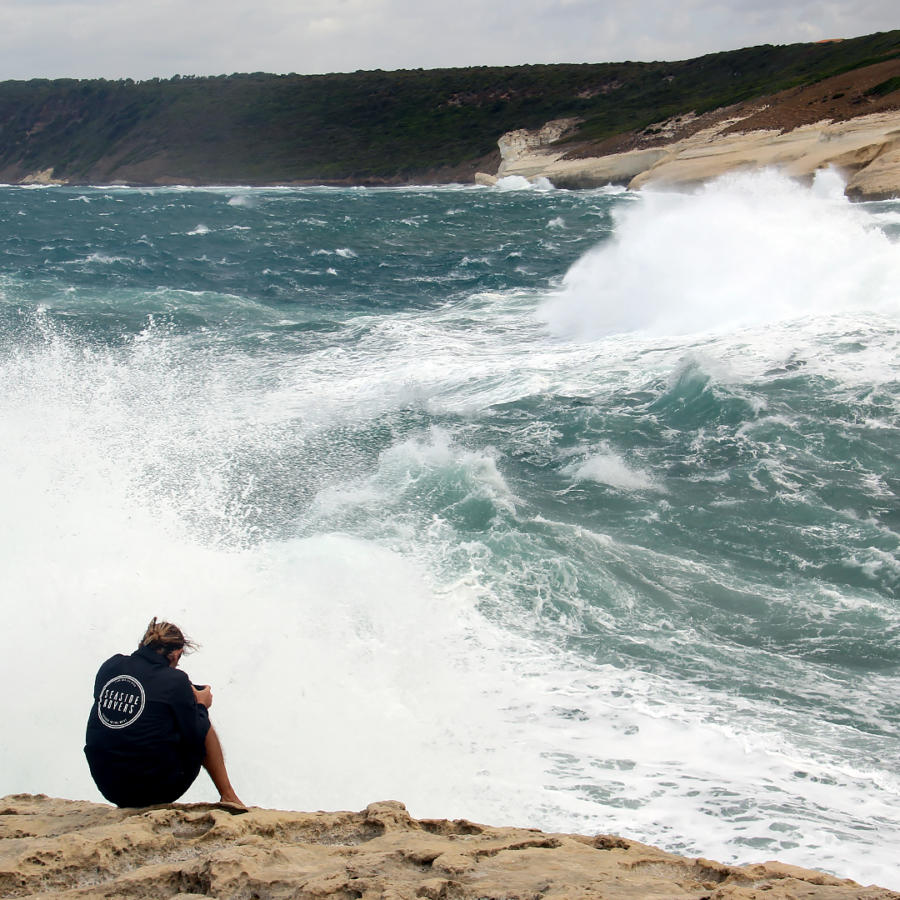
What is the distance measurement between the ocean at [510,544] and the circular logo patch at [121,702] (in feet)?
5.69

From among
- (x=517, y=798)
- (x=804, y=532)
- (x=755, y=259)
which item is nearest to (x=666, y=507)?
(x=804, y=532)

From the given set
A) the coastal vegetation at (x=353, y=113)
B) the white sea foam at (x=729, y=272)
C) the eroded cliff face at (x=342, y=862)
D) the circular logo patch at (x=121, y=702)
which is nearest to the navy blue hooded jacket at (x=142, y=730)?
the circular logo patch at (x=121, y=702)

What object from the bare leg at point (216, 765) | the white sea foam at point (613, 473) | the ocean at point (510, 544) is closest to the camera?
the bare leg at point (216, 765)

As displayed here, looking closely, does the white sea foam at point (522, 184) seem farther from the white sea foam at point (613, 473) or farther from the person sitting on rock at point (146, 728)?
the person sitting on rock at point (146, 728)

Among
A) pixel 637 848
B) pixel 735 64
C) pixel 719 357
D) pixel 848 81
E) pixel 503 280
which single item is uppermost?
pixel 735 64

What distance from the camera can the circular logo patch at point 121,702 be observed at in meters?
3.72

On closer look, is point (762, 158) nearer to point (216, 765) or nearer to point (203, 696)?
point (203, 696)

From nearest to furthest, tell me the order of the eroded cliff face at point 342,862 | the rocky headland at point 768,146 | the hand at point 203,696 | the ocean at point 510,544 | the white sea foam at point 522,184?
the eroded cliff face at point 342,862, the hand at point 203,696, the ocean at point 510,544, the rocky headland at point 768,146, the white sea foam at point 522,184

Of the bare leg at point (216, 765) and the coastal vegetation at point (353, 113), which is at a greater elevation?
the coastal vegetation at point (353, 113)

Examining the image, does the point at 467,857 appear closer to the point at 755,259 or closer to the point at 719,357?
the point at 719,357

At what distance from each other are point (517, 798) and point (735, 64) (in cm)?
9143

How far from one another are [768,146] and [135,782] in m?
45.4

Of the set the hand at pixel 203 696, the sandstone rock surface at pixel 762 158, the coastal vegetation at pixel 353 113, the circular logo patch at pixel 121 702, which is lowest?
the hand at pixel 203 696

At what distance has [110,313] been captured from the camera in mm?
18922
